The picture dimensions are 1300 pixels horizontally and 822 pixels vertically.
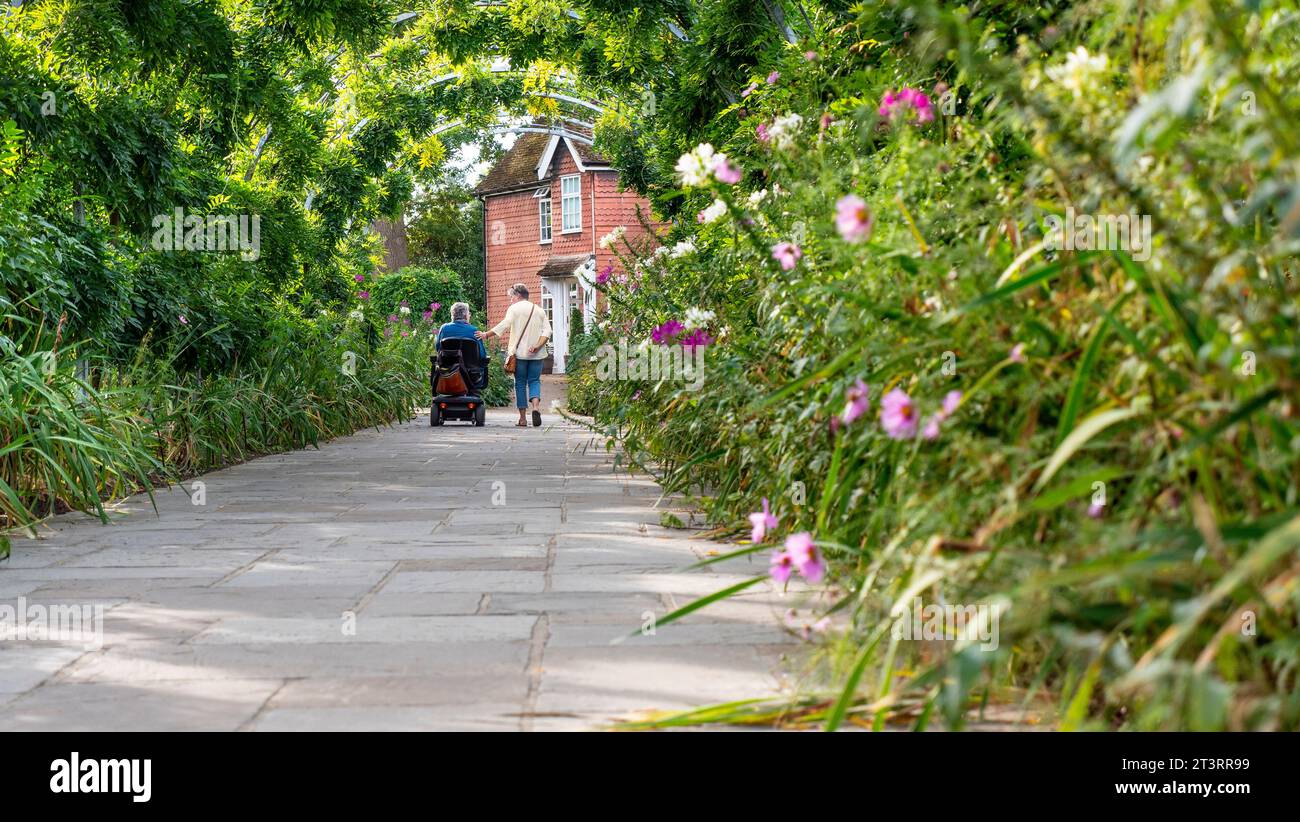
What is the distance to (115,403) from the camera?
25.2 feet

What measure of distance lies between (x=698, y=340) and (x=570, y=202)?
32.1 metres

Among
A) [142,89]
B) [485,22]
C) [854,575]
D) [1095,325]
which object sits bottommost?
[854,575]

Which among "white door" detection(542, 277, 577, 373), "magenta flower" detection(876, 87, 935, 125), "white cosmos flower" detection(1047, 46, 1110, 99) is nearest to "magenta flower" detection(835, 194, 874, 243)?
"white cosmos flower" detection(1047, 46, 1110, 99)

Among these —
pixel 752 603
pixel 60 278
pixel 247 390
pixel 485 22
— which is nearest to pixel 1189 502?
pixel 752 603

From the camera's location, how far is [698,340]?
21.4ft

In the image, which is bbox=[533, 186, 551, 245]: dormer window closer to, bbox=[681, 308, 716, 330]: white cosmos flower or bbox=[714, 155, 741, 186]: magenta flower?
bbox=[681, 308, 716, 330]: white cosmos flower

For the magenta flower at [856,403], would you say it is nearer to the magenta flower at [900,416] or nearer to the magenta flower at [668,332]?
the magenta flower at [900,416]

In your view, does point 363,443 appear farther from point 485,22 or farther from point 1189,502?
point 1189,502

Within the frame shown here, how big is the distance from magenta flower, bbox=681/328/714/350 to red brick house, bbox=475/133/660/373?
2690 cm

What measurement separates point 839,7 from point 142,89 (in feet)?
15.5

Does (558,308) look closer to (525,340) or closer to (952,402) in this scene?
(525,340)

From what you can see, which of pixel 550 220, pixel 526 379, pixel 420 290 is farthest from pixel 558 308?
pixel 526 379

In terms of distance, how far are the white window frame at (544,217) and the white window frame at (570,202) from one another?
2.97 feet
